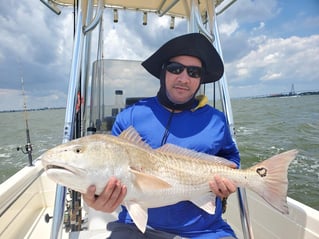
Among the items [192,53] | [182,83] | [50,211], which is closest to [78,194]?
[182,83]

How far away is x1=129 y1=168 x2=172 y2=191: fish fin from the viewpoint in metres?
1.73

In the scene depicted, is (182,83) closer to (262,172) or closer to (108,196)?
(262,172)

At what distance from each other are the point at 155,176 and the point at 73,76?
3.82ft

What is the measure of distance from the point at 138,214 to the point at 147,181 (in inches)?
8.5

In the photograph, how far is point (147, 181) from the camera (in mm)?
1755

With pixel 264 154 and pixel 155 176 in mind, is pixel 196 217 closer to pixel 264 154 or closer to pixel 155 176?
pixel 155 176

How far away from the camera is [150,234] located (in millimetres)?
2148

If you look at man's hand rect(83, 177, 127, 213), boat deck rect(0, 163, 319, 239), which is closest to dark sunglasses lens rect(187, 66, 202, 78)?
man's hand rect(83, 177, 127, 213)

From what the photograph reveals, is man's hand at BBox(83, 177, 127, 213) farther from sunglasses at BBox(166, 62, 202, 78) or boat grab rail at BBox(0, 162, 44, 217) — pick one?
boat grab rail at BBox(0, 162, 44, 217)

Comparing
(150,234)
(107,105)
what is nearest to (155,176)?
(150,234)

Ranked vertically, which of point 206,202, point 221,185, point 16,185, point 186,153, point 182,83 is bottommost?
point 16,185

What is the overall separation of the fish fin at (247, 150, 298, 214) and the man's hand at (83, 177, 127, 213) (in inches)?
36.7

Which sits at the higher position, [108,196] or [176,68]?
[176,68]

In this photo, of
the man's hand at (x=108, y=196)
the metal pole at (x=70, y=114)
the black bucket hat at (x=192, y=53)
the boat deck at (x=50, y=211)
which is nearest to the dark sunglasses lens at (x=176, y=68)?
the black bucket hat at (x=192, y=53)
